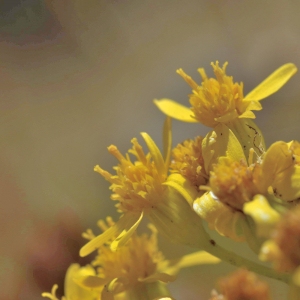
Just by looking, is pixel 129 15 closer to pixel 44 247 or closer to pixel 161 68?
pixel 161 68

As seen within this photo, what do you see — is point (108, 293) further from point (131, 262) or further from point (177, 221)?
point (177, 221)

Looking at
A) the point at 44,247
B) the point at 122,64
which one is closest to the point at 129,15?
the point at 122,64

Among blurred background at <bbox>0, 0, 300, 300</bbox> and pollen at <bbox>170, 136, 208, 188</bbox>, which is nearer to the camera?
pollen at <bbox>170, 136, 208, 188</bbox>

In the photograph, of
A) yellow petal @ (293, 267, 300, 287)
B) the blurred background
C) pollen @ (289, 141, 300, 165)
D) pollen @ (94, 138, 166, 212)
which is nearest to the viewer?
yellow petal @ (293, 267, 300, 287)

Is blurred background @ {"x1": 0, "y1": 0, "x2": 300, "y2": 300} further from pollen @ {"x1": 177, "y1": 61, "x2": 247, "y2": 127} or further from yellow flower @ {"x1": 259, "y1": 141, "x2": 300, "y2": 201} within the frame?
yellow flower @ {"x1": 259, "y1": 141, "x2": 300, "y2": 201}

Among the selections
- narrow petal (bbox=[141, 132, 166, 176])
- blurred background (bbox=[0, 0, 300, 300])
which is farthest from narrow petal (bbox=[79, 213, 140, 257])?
blurred background (bbox=[0, 0, 300, 300])

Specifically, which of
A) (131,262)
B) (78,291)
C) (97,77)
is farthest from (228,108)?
(97,77)
